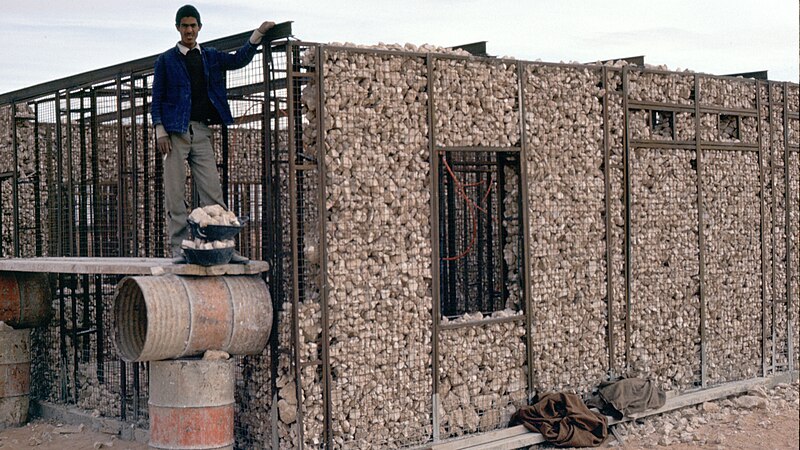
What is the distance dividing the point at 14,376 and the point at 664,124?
324 inches

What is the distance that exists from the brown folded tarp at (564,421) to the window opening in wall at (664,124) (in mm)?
3484

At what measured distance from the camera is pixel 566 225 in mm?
11047

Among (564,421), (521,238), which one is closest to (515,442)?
(564,421)

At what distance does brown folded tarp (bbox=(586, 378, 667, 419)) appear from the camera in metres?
11.0

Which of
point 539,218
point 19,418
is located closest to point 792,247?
point 539,218

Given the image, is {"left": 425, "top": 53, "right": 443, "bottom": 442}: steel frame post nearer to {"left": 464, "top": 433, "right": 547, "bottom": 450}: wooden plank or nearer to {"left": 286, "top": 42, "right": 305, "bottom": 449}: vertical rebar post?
{"left": 464, "top": 433, "right": 547, "bottom": 450}: wooden plank

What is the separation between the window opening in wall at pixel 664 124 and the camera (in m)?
12.2

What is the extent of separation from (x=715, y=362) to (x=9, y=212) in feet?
31.6

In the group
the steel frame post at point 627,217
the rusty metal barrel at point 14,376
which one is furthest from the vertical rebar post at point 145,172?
the steel frame post at point 627,217

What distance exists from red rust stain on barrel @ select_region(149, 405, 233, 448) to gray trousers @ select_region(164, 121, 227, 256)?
1486mm

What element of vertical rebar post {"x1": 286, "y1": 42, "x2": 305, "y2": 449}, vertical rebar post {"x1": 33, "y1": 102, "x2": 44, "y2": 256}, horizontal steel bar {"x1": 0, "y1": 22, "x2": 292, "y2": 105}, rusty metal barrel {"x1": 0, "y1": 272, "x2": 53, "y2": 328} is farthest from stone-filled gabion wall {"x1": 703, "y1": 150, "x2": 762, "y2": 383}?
vertical rebar post {"x1": 33, "y1": 102, "x2": 44, "y2": 256}

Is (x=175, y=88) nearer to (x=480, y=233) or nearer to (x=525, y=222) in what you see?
(x=525, y=222)

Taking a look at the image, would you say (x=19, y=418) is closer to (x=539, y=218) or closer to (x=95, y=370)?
(x=95, y=370)

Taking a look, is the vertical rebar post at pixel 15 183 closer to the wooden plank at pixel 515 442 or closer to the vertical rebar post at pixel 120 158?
the vertical rebar post at pixel 120 158
